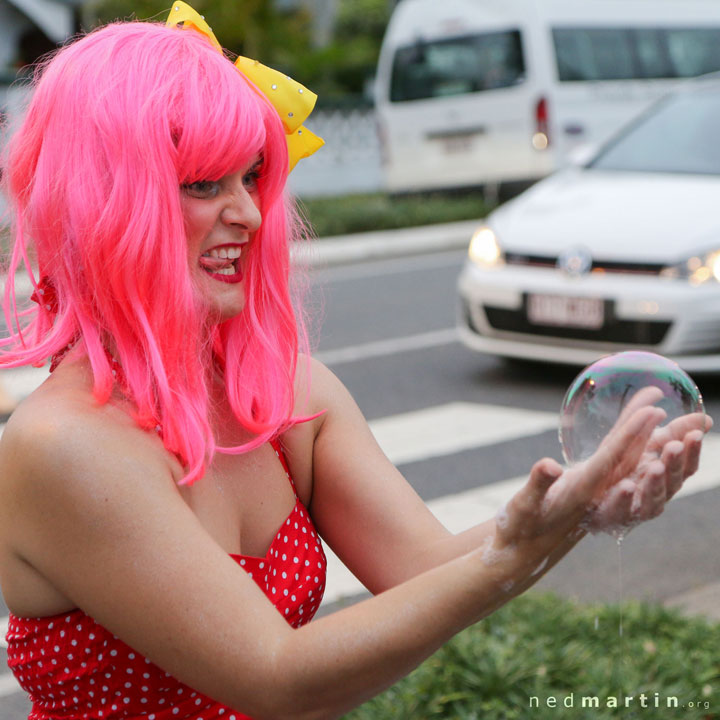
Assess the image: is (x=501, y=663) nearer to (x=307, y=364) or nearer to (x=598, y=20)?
(x=307, y=364)

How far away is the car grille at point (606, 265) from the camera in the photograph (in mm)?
6305

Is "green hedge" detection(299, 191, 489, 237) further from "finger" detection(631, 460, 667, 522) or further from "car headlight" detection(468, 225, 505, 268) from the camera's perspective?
"finger" detection(631, 460, 667, 522)

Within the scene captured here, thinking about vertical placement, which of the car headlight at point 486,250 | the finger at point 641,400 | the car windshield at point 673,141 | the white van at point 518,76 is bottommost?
the white van at point 518,76

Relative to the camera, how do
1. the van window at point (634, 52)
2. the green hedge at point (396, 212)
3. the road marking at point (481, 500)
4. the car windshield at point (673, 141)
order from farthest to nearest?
the green hedge at point (396, 212), the van window at point (634, 52), the car windshield at point (673, 141), the road marking at point (481, 500)

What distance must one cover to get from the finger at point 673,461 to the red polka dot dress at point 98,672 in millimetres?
597

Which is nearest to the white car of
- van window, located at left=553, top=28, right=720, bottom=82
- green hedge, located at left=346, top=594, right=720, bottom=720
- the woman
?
green hedge, located at left=346, top=594, right=720, bottom=720

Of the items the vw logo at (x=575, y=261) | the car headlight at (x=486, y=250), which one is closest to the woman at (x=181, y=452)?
the vw logo at (x=575, y=261)

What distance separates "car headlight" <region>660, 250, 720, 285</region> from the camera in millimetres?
6207

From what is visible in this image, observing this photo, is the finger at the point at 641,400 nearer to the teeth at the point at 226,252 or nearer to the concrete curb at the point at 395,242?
the teeth at the point at 226,252

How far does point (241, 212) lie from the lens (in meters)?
1.77

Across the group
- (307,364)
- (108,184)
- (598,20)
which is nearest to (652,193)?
(307,364)

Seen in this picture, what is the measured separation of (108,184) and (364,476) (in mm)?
630

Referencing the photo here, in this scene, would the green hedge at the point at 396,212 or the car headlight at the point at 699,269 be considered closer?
the car headlight at the point at 699,269

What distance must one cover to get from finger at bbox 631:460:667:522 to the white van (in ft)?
41.0
